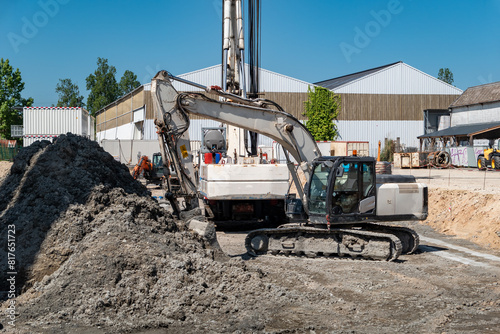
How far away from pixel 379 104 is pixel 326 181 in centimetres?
3992

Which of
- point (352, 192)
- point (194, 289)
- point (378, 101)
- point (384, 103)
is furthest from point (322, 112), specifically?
point (194, 289)

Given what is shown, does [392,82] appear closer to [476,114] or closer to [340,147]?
[476,114]

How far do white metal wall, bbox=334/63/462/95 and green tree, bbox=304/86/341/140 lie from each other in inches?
75.7

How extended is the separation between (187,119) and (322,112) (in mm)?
37100

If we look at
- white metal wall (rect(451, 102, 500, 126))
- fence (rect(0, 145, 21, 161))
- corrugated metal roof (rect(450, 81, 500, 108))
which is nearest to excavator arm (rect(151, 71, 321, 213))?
fence (rect(0, 145, 21, 161))

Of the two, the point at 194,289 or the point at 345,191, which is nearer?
the point at 194,289

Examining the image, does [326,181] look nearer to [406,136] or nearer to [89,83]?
[406,136]

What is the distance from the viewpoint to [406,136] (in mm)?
50094

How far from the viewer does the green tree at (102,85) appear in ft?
301

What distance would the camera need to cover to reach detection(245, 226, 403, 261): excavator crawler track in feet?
35.1

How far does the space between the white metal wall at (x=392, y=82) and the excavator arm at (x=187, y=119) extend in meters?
38.6

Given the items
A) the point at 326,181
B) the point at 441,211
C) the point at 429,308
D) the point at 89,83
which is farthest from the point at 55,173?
the point at 89,83

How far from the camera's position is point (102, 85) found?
9162cm

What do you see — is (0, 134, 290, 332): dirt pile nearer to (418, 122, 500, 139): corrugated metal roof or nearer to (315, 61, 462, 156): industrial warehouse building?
(418, 122, 500, 139): corrugated metal roof
